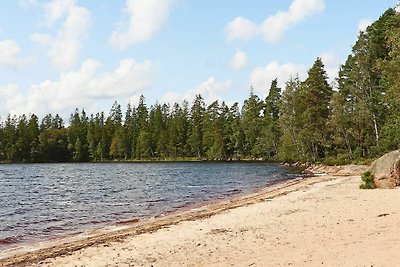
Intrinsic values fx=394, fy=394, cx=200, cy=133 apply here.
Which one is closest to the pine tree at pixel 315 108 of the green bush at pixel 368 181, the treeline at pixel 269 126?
the treeline at pixel 269 126

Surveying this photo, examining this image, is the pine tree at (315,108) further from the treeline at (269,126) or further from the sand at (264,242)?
the sand at (264,242)

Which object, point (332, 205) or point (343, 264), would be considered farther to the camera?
point (332, 205)

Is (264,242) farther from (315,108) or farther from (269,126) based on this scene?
(269,126)

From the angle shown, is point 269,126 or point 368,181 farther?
point 269,126

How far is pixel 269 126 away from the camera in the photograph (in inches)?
3829

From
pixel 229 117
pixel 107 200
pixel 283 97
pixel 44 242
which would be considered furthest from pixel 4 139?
pixel 44 242

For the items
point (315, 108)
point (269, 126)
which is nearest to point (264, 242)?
point (315, 108)

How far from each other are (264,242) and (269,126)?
3393 inches

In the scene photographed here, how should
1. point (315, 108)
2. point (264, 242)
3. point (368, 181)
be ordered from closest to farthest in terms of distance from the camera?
point (264, 242), point (368, 181), point (315, 108)

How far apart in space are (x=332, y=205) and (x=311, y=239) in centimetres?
769

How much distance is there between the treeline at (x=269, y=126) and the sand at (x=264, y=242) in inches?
760

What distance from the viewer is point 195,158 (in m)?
123

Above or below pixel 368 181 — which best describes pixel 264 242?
below

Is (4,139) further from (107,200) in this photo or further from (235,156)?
→ (107,200)
